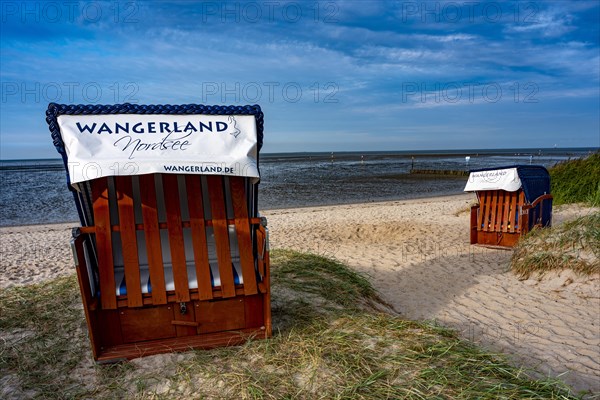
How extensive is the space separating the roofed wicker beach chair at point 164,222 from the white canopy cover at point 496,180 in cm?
729

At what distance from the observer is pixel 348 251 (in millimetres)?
10023

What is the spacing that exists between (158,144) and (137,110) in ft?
1.40

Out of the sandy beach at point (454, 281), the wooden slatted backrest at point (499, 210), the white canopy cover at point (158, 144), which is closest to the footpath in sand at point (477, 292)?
the sandy beach at point (454, 281)

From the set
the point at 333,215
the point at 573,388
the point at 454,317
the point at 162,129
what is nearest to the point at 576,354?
the point at 573,388

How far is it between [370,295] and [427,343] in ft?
7.56

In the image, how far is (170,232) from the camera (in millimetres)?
3963

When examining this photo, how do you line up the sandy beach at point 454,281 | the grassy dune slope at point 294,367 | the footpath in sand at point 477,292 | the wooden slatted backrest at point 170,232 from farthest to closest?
the sandy beach at point 454,281 → the footpath in sand at point 477,292 → the wooden slatted backrest at point 170,232 → the grassy dune slope at point 294,367

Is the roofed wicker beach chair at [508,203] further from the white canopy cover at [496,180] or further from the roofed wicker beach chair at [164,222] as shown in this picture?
the roofed wicker beach chair at [164,222]

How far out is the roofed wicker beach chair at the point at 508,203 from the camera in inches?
363

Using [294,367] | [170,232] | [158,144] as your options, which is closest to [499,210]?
[294,367]

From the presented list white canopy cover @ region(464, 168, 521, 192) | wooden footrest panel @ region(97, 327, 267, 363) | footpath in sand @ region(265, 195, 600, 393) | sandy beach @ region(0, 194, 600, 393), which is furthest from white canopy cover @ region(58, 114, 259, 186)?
white canopy cover @ region(464, 168, 521, 192)

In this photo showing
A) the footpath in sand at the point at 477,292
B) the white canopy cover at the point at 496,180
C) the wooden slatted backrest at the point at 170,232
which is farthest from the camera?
the white canopy cover at the point at 496,180

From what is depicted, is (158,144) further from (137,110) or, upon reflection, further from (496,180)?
(496,180)

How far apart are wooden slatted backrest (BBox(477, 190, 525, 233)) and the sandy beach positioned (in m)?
0.62
